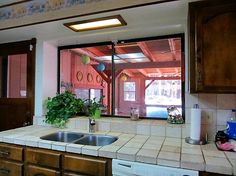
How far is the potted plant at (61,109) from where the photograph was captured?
235 cm

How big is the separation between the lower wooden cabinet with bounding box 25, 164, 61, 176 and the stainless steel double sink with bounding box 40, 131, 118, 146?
29 cm

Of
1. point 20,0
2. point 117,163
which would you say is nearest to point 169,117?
point 117,163

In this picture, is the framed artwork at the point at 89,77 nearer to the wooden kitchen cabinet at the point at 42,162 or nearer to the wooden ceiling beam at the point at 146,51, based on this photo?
the wooden ceiling beam at the point at 146,51

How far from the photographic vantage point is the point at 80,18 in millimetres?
1857

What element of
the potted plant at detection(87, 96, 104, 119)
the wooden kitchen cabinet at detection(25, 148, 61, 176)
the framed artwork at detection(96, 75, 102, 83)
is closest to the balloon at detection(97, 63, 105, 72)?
the framed artwork at detection(96, 75, 102, 83)

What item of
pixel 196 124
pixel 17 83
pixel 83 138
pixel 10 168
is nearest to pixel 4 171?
pixel 10 168

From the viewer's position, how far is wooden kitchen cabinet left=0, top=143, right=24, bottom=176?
181cm

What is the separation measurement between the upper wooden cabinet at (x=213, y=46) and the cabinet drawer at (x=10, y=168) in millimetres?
1713

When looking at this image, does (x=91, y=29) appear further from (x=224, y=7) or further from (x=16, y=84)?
(x=16, y=84)

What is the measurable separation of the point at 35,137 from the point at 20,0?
1.47 m

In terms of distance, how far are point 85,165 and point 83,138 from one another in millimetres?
487

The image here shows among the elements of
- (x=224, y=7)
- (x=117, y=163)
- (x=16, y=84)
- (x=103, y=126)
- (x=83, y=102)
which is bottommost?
(x=117, y=163)

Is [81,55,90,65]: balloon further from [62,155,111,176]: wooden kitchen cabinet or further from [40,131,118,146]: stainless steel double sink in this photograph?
[62,155,111,176]: wooden kitchen cabinet

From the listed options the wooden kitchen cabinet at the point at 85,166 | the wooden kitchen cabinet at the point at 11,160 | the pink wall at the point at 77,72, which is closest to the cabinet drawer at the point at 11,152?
the wooden kitchen cabinet at the point at 11,160
